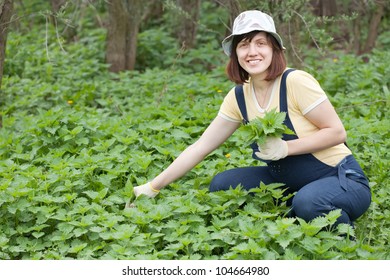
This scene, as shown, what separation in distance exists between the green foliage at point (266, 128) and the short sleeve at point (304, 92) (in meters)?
0.18

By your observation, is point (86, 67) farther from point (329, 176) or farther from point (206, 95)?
point (329, 176)

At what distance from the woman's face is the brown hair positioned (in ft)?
0.07

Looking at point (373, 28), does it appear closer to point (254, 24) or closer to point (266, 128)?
point (254, 24)

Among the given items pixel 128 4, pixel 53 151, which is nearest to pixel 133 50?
pixel 128 4

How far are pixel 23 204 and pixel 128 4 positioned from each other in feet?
14.5

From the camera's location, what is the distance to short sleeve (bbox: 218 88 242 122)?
408 centimetres

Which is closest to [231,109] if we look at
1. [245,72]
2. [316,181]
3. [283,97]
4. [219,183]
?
[245,72]

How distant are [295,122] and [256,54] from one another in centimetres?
43

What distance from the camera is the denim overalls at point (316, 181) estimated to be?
Result: 12.1 feet

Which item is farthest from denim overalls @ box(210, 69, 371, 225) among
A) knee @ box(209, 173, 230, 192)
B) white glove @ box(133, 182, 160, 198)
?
white glove @ box(133, 182, 160, 198)

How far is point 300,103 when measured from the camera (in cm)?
381

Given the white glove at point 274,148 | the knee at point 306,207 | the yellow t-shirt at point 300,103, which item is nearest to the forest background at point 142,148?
the knee at point 306,207

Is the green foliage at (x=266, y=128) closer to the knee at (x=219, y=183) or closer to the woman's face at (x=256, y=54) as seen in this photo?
the woman's face at (x=256, y=54)

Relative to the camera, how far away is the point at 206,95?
6602 mm
